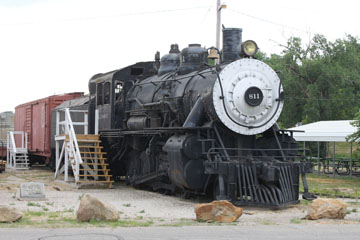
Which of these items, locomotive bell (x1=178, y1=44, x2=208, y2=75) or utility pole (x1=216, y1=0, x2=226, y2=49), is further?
utility pole (x1=216, y1=0, x2=226, y2=49)

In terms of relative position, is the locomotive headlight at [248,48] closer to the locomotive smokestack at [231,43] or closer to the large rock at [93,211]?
the locomotive smokestack at [231,43]

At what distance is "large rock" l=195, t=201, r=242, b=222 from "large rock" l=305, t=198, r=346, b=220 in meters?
1.48

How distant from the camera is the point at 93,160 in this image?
65.4 feet

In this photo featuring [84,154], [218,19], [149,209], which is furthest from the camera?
[218,19]

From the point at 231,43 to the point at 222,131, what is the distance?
2344 mm

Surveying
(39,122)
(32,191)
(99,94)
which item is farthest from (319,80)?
(32,191)

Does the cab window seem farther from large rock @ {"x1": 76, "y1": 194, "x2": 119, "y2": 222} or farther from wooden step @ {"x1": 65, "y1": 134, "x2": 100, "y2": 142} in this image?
large rock @ {"x1": 76, "y1": 194, "x2": 119, "y2": 222}

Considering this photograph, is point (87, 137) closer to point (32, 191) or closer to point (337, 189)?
point (32, 191)

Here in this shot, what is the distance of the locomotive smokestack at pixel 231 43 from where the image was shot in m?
14.5

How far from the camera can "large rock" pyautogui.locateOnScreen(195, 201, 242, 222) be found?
33.6ft

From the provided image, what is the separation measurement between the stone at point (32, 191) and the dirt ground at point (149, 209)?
0.19 m

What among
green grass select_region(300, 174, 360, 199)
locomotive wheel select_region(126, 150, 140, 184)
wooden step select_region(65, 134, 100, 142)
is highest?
wooden step select_region(65, 134, 100, 142)

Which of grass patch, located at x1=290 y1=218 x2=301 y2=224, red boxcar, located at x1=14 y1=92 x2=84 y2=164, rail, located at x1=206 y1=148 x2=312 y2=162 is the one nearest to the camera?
grass patch, located at x1=290 y1=218 x2=301 y2=224

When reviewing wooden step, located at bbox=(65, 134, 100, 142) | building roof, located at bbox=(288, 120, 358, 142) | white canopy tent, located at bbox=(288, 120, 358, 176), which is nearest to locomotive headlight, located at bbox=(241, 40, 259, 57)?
wooden step, located at bbox=(65, 134, 100, 142)
